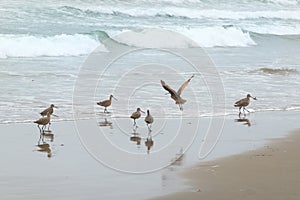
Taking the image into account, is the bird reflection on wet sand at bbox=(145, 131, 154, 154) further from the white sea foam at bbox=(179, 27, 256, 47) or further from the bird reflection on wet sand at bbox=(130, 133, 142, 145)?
the white sea foam at bbox=(179, 27, 256, 47)

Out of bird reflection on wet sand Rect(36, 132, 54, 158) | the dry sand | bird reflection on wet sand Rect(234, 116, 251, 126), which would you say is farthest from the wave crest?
bird reflection on wet sand Rect(36, 132, 54, 158)

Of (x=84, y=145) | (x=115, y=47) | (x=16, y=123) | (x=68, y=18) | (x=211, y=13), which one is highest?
(x=211, y=13)

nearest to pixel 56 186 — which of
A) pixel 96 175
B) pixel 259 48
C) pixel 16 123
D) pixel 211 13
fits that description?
pixel 96 175

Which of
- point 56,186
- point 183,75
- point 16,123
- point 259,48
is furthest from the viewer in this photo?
point 259,48

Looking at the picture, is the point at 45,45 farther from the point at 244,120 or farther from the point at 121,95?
the point at 244,120

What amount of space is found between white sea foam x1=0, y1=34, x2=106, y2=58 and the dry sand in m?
11.9

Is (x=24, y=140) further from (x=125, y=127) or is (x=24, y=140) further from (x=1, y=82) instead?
(x=1, y=82)

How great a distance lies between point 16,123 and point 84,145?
152cm

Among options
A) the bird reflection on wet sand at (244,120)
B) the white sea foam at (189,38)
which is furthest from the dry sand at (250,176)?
the white sea foam at (189,38)

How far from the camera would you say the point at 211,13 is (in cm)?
3519

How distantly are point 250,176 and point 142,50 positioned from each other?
42.1 feet

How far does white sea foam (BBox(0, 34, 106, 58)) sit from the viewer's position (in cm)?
1862

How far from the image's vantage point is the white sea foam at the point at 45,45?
1862 centimetres

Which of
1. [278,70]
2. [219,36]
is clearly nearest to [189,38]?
[219,36]
